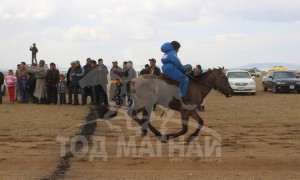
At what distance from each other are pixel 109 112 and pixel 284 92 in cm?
1971

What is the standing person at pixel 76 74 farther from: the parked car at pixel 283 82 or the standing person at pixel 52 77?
the parked car at pixel 283 82

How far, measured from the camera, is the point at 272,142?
12.1m

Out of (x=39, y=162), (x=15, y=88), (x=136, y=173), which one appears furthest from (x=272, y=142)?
(x=15, y=88)

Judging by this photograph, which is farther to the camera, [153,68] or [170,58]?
[153,68]

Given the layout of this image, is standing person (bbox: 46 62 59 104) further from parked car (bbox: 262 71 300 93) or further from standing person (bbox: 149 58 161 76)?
parked car (bbox: 262 71 300 93)

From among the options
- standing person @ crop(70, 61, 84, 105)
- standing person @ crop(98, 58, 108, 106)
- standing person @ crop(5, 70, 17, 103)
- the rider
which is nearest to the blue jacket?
the rider

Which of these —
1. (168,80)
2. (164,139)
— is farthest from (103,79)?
(164,139)

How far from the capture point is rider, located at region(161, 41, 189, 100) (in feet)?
38.9

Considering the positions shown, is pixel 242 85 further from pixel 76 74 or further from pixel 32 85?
pixel 32 85

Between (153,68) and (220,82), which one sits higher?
Answer: (153,68)

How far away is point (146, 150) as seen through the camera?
35.4ft

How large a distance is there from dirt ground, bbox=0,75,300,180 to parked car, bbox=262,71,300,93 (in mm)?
15502

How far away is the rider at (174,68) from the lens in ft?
38.9

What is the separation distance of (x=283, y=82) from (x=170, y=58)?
22740 millimetres
